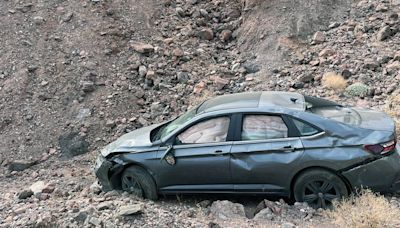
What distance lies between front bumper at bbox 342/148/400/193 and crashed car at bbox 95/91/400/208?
1cm

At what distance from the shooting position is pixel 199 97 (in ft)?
40.6

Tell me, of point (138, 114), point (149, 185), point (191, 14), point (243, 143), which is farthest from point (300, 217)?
point (191, 14)

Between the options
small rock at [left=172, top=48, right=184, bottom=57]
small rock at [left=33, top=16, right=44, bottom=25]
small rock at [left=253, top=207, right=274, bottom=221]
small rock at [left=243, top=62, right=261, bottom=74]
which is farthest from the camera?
small rock at [left=33, top=16, right=44, bottom=25]

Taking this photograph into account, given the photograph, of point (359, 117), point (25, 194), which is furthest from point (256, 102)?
point (25, 194)

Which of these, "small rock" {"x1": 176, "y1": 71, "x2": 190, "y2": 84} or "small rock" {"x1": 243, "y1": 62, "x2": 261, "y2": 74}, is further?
"small rock" {"x1": 243, "y1": 62, "x2": 261, "y2": 74}

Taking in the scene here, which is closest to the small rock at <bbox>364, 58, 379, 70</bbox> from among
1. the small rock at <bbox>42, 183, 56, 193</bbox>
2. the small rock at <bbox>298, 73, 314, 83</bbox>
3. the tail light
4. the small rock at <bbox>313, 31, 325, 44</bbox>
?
the small rock at <bbox>298, 73, 314, 83</bbox>

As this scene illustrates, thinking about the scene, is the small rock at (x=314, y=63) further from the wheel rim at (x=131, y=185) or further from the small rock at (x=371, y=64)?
the wheel rim at (x=131, y=185)

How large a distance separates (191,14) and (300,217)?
32.2ft

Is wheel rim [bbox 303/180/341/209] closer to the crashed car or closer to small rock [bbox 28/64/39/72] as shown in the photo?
the crashed car

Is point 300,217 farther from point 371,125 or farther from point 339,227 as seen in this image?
point 371,125

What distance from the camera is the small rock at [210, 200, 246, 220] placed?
23.4ft

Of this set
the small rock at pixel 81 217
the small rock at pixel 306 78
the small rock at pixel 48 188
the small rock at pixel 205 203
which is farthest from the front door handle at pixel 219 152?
the small rock at pixel 306 78

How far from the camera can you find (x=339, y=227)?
256 inches

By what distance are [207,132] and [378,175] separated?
240cm
